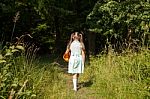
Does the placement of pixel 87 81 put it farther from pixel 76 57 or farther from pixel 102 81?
pixel 102 81

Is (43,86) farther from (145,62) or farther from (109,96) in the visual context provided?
(145,62)

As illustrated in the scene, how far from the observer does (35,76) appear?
884 centimetres

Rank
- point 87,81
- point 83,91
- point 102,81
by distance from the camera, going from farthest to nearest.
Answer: point 87,81 → point 83,91 → point 102,81

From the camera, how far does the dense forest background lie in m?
8.31

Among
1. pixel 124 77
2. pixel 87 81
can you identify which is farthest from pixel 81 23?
pixel 124 77

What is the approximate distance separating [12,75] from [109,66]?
16.5 feet

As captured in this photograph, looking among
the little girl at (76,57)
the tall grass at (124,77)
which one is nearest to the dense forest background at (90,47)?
the tall grass at (124,77)

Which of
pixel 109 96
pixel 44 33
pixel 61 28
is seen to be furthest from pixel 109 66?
pixel 44 33

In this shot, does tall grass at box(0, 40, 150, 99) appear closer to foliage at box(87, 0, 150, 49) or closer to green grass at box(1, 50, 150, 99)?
green grass at box(1, 50, 150, 99)

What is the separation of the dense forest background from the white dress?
0.48 metres

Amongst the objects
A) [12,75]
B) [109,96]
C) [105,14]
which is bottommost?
[109,96]

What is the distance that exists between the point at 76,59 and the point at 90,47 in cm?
1298

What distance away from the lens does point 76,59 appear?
12.1 meters

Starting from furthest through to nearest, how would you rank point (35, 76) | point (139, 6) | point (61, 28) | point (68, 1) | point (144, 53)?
point (61, 28) < point (68, 1) < point (139, 6) < point (144, 53) < point (35, 76)
